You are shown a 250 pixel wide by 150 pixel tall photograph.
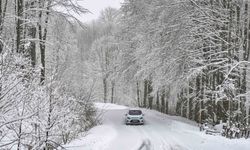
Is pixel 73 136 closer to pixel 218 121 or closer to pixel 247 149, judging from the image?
pixel 247 149

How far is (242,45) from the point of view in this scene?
81.1 feet

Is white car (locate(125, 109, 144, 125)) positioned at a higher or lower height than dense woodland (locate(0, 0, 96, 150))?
lower

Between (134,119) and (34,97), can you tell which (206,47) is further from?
(34,97)

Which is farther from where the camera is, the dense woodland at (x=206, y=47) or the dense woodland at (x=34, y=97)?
the dense woodland at (x=206, y=47)

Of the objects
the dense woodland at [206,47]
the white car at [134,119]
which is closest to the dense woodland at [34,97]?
the dense woodland at [206,47]

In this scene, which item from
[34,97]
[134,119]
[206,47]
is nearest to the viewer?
[34,97]

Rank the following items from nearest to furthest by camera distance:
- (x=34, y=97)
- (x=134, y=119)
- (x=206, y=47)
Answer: (x=34, y=97) → (x=206, y=47) → (x=134, y=119)

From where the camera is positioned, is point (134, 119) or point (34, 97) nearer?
point (34, 97)

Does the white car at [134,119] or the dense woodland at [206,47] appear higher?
the dense woodland at [206,47]

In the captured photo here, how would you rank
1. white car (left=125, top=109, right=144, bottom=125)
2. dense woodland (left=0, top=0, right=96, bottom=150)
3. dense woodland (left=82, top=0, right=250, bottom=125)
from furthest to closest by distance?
1. white car (left=125, top=109, right=144, bottom=125)
2. dense woodland (left=82, top=0, right=250, bottom=125)
3. dense woodland (left=0, top=0, right=96, bottom=150)

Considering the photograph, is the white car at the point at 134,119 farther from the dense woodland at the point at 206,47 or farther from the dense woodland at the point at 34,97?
the dense woodland at the point at 34,97

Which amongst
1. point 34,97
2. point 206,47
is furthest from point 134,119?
point 34,97

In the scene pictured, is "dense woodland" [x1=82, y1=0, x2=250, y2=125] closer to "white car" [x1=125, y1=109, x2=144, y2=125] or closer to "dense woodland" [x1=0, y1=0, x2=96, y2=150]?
"white car" [x1=125, y1=109, x2=144, y2=125]

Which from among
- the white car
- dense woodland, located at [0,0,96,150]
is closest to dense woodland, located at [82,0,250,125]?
the white car
